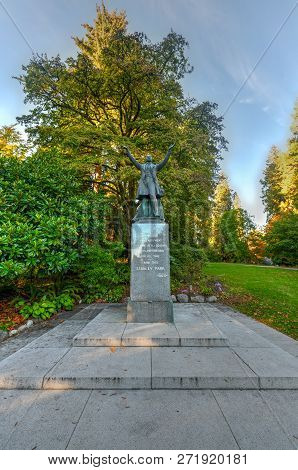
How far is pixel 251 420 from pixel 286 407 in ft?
1.93

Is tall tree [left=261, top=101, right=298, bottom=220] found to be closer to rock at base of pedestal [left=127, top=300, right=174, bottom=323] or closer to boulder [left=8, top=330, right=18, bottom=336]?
rock at base of pedestal [left=127, top=300, right=174, bottom=323]

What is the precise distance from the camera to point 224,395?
3.01 m

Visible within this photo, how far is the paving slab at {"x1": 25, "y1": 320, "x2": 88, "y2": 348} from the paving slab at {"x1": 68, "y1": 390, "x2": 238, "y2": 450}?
1.82 m

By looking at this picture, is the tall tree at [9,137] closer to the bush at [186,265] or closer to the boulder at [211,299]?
the bush at [186,265]

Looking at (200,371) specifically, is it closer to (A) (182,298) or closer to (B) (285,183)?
(A) (182,298)

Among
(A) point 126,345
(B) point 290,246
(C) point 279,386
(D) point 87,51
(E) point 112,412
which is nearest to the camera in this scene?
(E) point 112,412

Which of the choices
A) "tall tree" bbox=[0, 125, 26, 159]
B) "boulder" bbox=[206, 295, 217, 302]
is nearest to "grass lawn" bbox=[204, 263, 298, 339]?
"boulder" bbox=[206, 295, 217, 302]

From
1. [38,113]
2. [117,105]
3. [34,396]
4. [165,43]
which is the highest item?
[165,43]

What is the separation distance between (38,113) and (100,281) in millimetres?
7884

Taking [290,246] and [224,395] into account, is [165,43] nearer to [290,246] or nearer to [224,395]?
[224,395]

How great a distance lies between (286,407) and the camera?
2.78 m

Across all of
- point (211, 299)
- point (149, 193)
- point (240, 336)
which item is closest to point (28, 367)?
point (240, 336)
